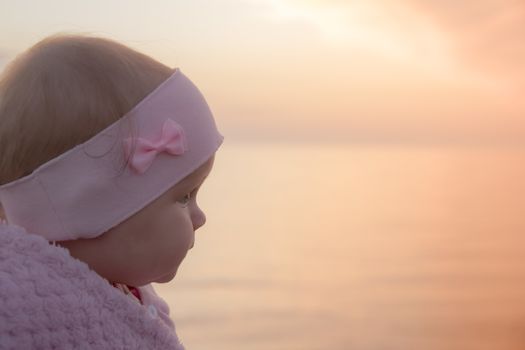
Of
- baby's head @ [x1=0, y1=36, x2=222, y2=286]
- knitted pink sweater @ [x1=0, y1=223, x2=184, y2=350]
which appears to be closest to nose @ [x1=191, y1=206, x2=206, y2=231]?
baby's head @ [x1=0, y1=36, x2=222, y2=286]

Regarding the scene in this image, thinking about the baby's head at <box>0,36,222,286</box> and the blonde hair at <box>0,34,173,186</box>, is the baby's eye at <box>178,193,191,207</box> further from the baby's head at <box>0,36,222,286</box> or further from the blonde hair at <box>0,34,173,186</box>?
the blonde hair at <box>0,34,173,186</box>

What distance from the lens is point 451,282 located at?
377 cm

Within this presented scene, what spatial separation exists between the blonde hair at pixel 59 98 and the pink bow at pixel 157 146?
0.14 feet

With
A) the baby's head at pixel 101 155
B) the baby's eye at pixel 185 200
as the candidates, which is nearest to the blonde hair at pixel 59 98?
the baby's head at pixel 101 155

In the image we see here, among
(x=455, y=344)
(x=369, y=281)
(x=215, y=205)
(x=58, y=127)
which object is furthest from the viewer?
(x=215, y=205)

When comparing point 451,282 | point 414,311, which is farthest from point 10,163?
point 451,282

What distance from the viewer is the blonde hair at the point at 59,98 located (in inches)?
41.0

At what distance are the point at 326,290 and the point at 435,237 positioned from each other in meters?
1.51

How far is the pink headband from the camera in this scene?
106 centimetres

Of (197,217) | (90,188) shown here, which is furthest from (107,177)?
(197,217)

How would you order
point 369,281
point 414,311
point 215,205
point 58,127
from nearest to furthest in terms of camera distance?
point 58,127, point 414,311, point 369,281, point 215,205

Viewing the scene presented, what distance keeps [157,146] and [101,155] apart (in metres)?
0.07

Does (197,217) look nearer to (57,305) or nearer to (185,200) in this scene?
(185,200)

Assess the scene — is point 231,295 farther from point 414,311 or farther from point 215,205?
point 215,205
